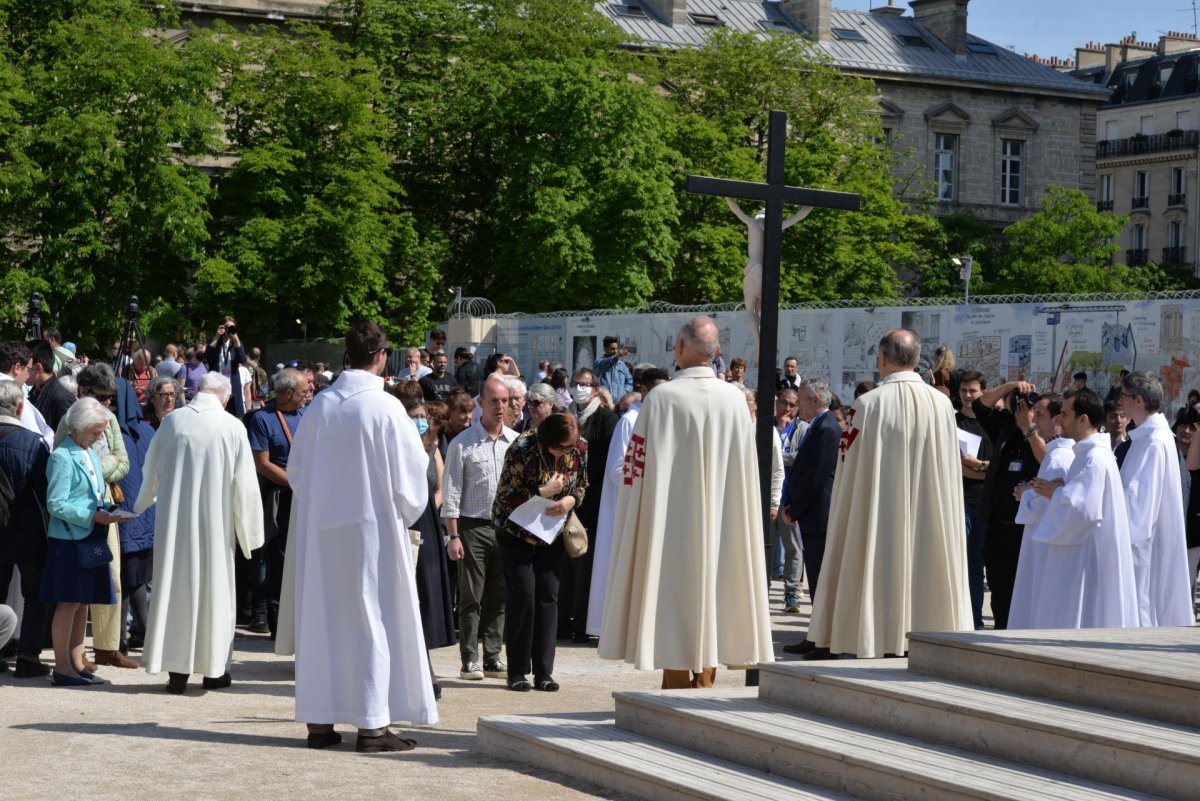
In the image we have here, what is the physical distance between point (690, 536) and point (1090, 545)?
2.85 m

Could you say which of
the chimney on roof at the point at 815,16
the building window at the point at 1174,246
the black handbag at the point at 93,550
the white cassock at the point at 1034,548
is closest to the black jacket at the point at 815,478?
the white cassock at the point at 1034,548

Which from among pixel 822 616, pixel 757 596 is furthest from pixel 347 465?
pixel 822 616

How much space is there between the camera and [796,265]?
182ft

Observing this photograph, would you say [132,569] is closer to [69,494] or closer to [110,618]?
[110,618]

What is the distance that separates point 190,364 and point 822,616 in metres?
17.6

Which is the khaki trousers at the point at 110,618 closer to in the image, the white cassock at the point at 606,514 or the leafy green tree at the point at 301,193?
the white cassock at the point at 606,514

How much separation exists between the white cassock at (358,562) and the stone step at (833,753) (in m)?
1.10

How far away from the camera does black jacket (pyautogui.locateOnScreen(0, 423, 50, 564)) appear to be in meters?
10.9

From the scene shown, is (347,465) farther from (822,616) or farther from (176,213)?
(176,213)

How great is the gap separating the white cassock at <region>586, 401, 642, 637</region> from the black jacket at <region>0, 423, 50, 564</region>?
149 inches

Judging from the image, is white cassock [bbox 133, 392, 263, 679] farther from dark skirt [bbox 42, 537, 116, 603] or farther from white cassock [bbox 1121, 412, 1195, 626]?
white cassock [bbox 1121, 412, 1195, 626]

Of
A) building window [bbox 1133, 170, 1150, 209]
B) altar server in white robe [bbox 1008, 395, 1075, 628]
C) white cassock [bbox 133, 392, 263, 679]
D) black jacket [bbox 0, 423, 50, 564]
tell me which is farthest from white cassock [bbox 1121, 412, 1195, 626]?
building window [bbox 1133, 170, 1150, 209]

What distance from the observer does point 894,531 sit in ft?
30.9

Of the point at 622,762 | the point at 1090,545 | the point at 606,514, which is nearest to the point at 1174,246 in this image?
the point at 606,514
